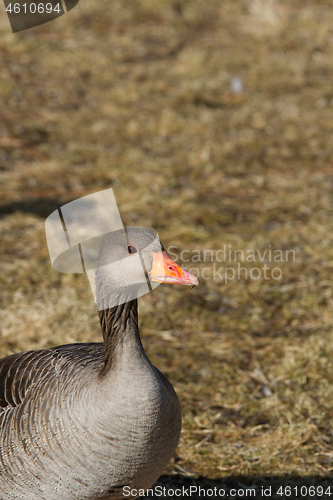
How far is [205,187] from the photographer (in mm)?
8047

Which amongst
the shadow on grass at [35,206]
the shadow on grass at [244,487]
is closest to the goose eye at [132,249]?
the shadow on grass at [244,487]

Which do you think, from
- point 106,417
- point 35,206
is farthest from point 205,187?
point 106,417

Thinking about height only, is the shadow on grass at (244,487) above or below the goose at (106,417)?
below

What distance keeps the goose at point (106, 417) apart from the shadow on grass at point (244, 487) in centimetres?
97

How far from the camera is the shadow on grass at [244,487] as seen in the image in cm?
390

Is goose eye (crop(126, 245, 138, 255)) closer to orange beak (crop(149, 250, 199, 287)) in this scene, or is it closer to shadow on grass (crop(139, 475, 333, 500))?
orange beak (crop(149, 250, 199, 287))

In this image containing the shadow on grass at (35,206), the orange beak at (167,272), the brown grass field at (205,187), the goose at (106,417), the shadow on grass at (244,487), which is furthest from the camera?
the shadow on grass at (35,206)

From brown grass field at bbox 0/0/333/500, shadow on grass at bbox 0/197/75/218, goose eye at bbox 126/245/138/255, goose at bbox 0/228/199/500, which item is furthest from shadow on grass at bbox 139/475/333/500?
shadow on grass at bbox 0/197/75/218

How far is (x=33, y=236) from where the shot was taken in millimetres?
6844

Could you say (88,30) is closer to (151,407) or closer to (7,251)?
(7,251)

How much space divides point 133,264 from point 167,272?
0.63 ft

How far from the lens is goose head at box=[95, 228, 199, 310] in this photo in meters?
2.97

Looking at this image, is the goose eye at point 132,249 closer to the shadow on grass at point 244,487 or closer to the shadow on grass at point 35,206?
the shadow on grass at point 244,487

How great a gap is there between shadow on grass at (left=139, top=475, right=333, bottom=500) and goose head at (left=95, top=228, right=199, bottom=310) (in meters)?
1.82
